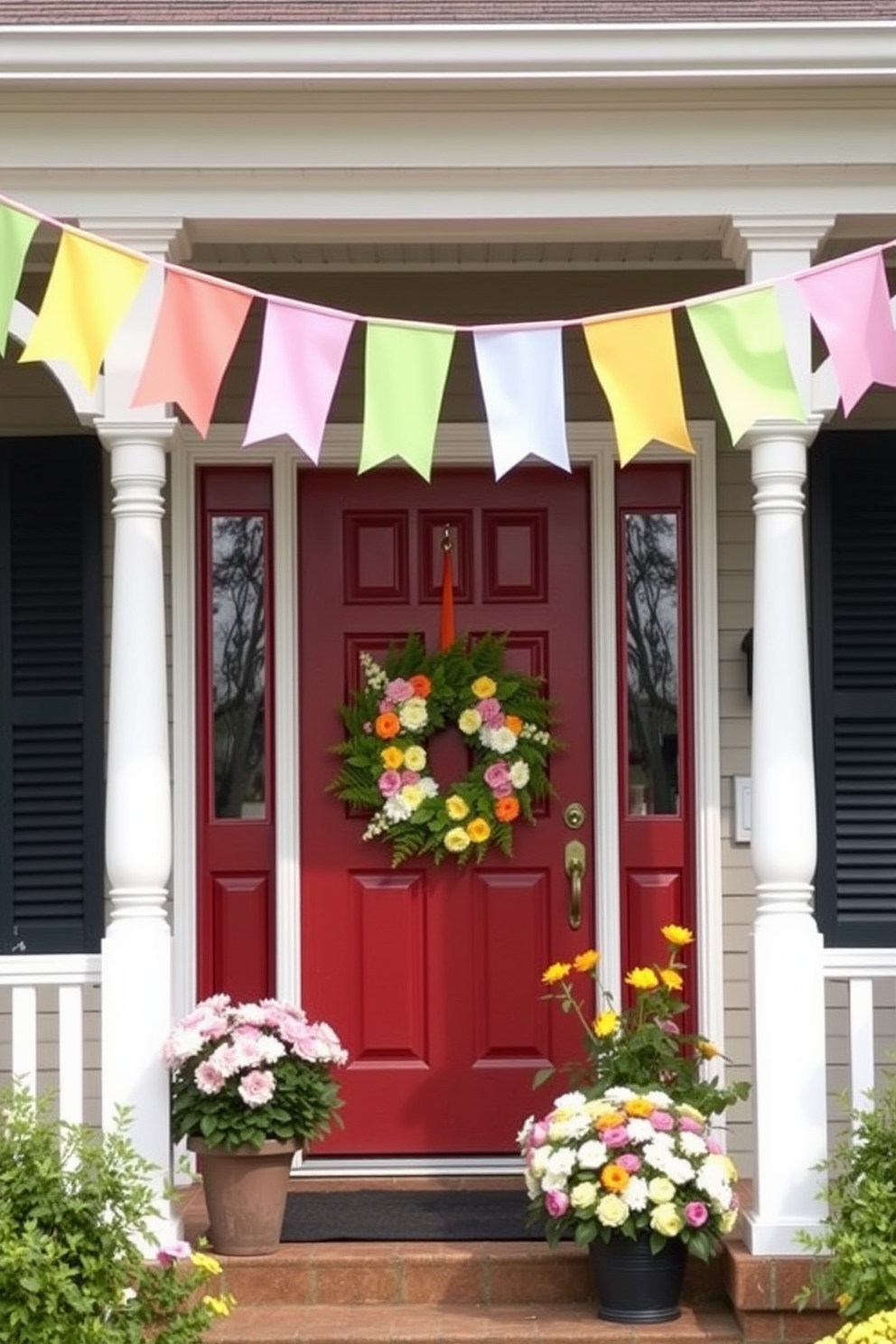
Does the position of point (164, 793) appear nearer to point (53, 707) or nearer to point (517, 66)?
point (53, 707)

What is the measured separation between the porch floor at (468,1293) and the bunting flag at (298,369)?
1.95m

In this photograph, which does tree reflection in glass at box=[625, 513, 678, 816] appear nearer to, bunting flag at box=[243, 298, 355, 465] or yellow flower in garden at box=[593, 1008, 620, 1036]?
yellow flower in garden at box=[593, 1008, 620, 1036]

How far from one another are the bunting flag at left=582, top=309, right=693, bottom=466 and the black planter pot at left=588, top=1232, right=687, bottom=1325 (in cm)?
178

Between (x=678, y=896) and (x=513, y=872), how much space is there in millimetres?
475

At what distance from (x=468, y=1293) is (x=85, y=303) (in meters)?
2.47

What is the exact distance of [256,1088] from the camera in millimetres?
4562

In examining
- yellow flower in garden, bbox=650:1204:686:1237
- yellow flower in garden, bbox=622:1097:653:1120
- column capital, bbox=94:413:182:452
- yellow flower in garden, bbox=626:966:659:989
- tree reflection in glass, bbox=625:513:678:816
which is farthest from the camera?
tree reflection in glass, bbox=625:513:678:816

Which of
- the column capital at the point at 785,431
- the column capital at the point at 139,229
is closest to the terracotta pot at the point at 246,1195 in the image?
the column capital at the point at 785,431

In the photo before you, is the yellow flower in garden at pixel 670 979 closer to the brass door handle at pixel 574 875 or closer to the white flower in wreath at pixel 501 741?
the brass door handle at pixel 574 875

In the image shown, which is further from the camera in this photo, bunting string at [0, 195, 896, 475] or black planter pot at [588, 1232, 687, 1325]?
black planter pot at [588, 1232, 687, 1325]

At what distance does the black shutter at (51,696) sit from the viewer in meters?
5.52

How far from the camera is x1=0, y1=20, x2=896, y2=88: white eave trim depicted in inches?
172

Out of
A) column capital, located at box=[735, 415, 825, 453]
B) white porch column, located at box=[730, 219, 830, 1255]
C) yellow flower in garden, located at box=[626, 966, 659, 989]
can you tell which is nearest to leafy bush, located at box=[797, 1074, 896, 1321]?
white porch column, located at box=[730, 219, 830, 1255]

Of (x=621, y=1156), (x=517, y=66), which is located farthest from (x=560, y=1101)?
(x=517, y=66)
